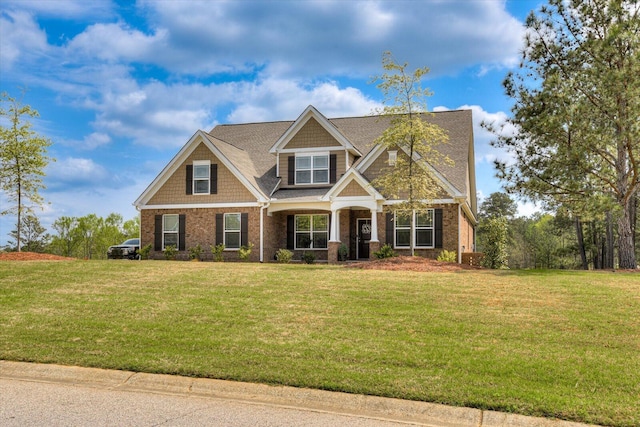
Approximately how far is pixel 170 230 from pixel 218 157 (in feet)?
13.5

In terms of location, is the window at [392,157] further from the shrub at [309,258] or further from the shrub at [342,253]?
the shrub at [309,258]

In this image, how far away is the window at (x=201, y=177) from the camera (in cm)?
2495

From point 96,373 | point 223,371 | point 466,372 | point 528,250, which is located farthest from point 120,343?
point 528,250

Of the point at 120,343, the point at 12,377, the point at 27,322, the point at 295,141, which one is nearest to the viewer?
the point at 12,377

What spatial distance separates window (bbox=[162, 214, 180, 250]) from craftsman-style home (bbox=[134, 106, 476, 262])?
5 cm

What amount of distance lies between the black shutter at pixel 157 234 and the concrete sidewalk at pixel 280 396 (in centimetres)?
1707

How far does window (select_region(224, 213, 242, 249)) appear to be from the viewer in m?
24.4

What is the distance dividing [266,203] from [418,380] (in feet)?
58.2

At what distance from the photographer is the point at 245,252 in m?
23.7

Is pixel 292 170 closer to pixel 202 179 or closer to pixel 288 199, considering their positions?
pixel 288 199

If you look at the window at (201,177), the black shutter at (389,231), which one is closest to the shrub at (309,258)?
the black shutter at (389,231)

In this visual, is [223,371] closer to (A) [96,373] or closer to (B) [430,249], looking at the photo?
(A) [96,373]

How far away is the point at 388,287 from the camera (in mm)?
12211

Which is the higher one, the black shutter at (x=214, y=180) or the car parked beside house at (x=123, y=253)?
the black shutter at (x=214, y=180)
